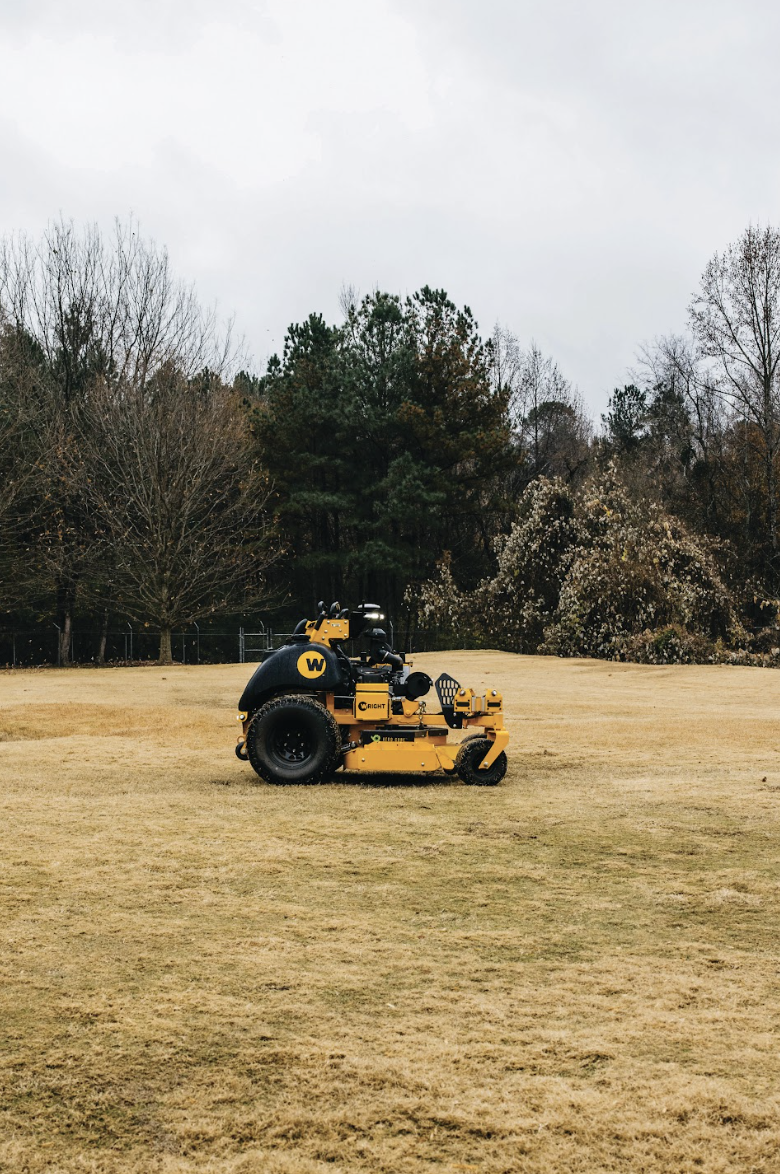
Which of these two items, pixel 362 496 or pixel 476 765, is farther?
pixel 362 496

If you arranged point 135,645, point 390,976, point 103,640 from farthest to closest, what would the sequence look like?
point 135,645
point 103,640
point 390,976

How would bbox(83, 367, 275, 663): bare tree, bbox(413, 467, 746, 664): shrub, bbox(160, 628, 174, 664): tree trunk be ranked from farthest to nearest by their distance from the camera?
bbox(160, 628, 174, 664): tree trunk < bbox(83, 367, 275, 663): bare tree < bbox(413, 467, 746, 664): shrub

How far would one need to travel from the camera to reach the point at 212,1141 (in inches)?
136

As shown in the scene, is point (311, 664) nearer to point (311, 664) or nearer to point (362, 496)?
point (311, 664)

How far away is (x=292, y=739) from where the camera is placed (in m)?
9.95

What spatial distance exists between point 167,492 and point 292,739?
2320 centimetres

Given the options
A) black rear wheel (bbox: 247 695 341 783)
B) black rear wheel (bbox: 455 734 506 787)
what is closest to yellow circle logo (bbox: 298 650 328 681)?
black rear wheel (bbox: 247 695 341 783)

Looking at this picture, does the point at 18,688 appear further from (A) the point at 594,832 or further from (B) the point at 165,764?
(A) the point at 594,832

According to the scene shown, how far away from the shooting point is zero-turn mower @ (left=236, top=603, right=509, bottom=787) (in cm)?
976

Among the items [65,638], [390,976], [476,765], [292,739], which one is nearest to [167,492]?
[65,638]

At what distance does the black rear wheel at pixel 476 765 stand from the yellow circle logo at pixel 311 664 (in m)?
1.41

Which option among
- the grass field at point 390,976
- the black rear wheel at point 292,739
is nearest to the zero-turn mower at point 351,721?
the black rear wheel at point 292,739

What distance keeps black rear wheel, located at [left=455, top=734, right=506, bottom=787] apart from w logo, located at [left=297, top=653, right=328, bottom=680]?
1.42 m

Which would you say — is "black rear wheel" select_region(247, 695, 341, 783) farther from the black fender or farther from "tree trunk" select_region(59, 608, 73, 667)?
"tree trunk" select_region(59, 608, 73, 667)
